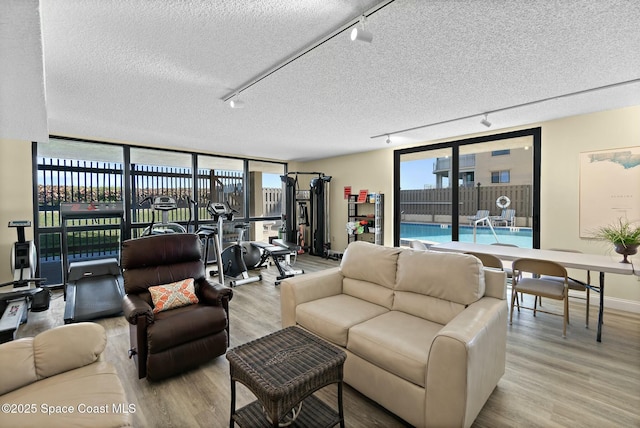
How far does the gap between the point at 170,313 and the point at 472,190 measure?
4907 millimetres

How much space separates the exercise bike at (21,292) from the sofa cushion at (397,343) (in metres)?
3.28

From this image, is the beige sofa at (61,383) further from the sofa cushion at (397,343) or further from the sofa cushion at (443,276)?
the sofa cushion at (443,276)

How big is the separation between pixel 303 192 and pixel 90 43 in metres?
5.57

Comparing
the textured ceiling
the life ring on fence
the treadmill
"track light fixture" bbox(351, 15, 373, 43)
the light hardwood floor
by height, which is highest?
the textured ceiling

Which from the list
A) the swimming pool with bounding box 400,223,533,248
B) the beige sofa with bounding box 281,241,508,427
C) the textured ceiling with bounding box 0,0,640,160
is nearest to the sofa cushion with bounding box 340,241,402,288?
the beige sofa with bounding box 281,241,508,427

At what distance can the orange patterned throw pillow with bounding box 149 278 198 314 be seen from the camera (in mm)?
2497

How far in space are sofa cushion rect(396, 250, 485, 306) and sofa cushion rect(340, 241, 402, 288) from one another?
0.10 meters

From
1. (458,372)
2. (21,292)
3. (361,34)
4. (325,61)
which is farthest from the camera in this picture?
(21,292)

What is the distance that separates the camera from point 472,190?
16.7ft

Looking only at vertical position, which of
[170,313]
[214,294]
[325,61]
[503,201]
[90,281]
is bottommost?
[90,281]

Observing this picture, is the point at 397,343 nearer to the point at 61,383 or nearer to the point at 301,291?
the point at 301,291

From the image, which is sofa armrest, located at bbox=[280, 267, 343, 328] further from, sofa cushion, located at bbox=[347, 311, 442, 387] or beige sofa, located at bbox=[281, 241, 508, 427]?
sofa cushion, located at bbox=[347, 311, 442, 387]

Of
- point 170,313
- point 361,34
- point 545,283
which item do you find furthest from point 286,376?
point 545,283

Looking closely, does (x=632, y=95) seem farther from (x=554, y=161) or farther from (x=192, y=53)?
(x=192, y=53)
